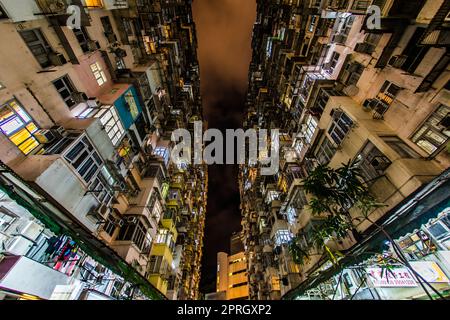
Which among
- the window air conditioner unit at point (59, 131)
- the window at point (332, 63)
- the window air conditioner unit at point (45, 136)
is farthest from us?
the window at point (332, 63)

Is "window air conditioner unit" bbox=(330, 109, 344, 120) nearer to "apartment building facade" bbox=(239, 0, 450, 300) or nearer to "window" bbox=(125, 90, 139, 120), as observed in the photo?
"apartment building facade" bbox=(239, 0, 450, 300)

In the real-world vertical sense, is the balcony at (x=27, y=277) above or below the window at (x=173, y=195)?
A: below

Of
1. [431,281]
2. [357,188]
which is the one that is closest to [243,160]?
[357,188]

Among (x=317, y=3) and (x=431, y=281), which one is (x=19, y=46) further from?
(x=317, y=3)

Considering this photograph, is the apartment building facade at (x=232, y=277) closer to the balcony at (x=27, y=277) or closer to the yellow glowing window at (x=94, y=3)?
the balcony at (x=27, y=277)

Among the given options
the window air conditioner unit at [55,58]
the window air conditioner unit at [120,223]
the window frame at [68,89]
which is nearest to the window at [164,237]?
the window air conditioner unit at [120,223]

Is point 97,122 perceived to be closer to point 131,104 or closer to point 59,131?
point 59,131
